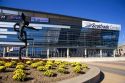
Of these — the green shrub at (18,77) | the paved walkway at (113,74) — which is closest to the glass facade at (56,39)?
the paved walkway at (113,74)

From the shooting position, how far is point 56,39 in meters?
86.2

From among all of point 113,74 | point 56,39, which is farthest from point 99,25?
point 113,74

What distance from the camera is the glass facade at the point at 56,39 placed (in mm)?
81438

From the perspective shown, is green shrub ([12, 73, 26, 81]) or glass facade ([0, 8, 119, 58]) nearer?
green shrub ([12, 73, 26, 81])

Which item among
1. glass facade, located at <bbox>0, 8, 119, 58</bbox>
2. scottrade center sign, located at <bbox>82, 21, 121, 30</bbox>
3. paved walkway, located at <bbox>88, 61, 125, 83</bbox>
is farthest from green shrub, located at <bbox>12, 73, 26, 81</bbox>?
scottrade center sign, located at <bbox>82, 21, 121, 30</bbox>

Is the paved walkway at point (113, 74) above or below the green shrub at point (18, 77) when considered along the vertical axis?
below

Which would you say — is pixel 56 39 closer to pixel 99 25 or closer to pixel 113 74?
pixel 99 25

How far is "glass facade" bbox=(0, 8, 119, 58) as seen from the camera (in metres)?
81.4

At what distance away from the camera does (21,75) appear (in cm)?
1099

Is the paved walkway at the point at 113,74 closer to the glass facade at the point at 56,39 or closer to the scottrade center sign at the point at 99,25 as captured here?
the glass facade at the point at 56,39

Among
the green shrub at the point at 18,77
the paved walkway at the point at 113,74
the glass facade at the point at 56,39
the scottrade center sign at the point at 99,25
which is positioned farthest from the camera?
the scottrade center sign at the point at 99,25

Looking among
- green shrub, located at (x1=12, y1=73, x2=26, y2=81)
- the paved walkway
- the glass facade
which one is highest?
the glass facade

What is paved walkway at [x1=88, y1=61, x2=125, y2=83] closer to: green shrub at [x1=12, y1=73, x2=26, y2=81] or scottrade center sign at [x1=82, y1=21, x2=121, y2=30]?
green shrub at [x1=12, y1=73, x2=26, y2=81]

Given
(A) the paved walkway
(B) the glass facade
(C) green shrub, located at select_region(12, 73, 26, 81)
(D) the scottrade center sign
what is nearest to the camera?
(C) green shrub, located at select_region(12, 73, 26, 81)
